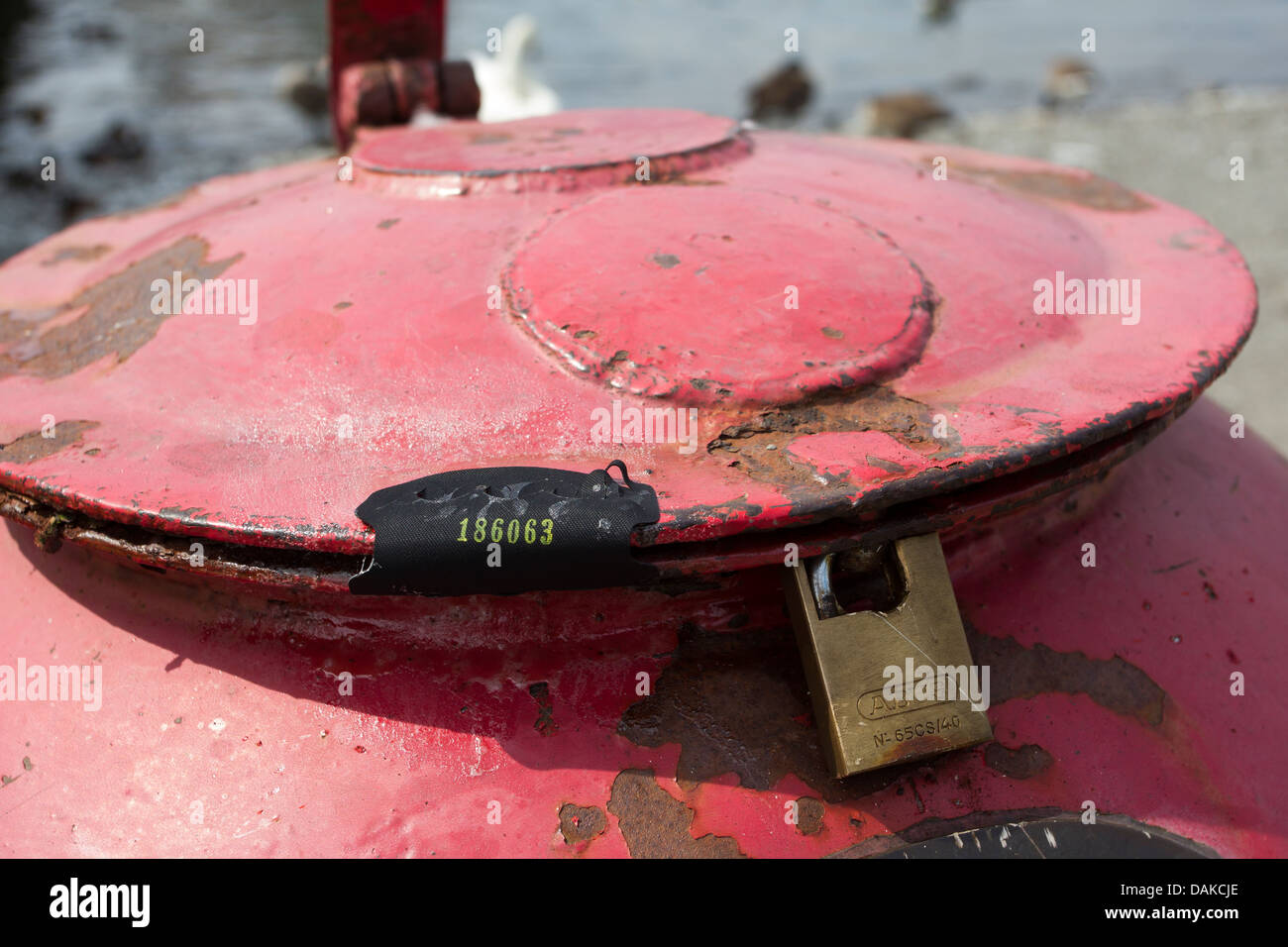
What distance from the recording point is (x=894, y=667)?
3.34ft

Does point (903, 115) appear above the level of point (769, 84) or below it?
below

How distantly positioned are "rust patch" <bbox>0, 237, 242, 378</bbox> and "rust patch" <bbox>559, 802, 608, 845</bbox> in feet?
2.54

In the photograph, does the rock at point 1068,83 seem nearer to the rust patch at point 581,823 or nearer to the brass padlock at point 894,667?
the brass padlock at point 894,667

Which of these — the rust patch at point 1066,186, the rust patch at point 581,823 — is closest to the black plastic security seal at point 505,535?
the rust patch at point 581,823

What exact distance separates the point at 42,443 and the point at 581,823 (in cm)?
69

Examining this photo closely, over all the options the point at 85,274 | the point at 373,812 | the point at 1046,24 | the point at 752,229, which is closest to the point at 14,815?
the point at 373,812

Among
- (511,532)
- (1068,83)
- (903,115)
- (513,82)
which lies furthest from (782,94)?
(511,532)

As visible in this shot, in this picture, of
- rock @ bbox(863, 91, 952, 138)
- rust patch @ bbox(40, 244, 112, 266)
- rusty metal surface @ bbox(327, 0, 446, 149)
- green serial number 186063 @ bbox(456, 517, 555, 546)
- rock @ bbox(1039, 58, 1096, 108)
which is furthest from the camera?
rock @ bbox(1039, 58, 1096, 108)

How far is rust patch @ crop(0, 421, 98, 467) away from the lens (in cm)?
108

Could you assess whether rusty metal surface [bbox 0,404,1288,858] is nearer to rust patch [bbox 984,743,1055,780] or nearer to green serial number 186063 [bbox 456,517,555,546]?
rust patch [bbox 984,743,1055,780]

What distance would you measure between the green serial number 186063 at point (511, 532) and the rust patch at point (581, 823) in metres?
0.28

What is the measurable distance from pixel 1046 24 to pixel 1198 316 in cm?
1465

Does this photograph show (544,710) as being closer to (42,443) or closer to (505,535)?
(505,535)

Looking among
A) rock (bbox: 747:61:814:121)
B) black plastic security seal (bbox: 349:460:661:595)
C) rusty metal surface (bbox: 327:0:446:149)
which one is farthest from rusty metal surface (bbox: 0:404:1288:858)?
rock (bbox: 747:61:814:121)
